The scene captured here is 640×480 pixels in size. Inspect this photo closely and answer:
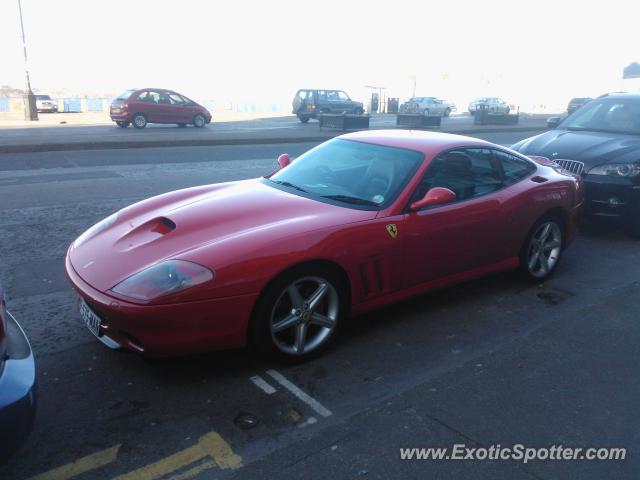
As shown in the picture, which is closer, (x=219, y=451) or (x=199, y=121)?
(x=219, y=451)

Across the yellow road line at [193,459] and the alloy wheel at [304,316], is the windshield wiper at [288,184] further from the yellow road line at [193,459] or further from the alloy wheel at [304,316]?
the yellow road line at [193,459]

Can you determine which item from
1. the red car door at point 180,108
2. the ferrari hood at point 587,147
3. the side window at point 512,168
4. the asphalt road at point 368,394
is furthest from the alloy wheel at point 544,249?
the red car door at point 180,108

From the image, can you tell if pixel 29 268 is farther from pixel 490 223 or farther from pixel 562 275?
pixel 562 275

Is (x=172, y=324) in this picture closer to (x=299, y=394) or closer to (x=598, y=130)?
(x=299, y=394)

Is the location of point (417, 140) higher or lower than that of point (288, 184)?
higher

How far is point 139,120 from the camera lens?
2384cm

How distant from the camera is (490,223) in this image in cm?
467

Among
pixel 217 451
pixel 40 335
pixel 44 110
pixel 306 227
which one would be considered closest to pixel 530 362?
pixel 306 227

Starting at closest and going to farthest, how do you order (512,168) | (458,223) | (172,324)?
(172,324) → (458,223) → (512,168)

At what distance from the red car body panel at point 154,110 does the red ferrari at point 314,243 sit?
20.4 m

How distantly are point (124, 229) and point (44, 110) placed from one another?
126 feet

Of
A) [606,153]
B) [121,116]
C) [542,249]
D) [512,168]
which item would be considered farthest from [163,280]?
[121,116]

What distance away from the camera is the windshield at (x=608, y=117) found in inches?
301

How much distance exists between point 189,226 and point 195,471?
159 cm
